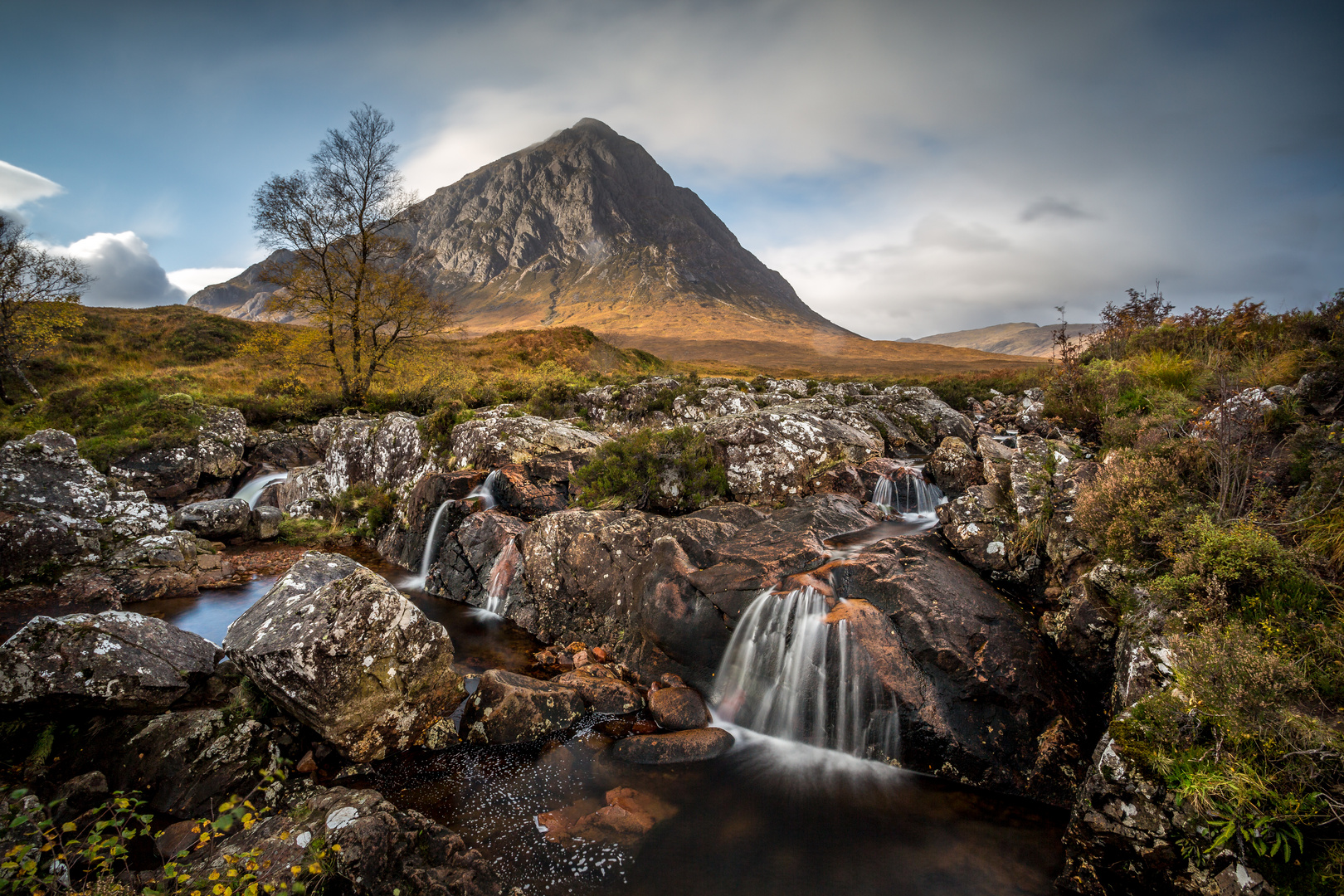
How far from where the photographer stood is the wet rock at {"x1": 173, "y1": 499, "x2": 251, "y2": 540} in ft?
45.1

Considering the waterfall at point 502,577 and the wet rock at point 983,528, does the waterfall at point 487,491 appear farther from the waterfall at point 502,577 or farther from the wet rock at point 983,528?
the wet rock at point 983,528

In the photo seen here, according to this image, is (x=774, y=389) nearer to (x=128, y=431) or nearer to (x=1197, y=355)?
(x=1197, y=355)

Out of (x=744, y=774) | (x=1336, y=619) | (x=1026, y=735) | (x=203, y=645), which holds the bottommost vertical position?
(x=744, y=774)

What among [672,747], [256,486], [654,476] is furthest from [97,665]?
[256,486]

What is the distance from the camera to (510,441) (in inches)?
545

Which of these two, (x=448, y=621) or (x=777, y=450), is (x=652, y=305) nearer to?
(x=777, y=450)

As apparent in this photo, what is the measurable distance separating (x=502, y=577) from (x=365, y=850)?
22.9ft

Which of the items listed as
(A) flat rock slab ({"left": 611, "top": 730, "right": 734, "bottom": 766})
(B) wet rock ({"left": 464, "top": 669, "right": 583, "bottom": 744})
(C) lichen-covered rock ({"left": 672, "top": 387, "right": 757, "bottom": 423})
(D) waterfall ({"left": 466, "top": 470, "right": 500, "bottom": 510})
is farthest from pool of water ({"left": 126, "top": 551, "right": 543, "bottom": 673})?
(C) lichen-covered rock ({"left": 672, "top": 387, "right": 757, "bottom": 423})

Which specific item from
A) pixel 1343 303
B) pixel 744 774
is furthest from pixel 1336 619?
pixel 1343 303

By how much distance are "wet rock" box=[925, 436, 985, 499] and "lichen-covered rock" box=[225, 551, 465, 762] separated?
12899mm

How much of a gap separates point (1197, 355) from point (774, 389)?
16976mm

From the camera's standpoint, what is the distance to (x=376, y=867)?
13.1 ft

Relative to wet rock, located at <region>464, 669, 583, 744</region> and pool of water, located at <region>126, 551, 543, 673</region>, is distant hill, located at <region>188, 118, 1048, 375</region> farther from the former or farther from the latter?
wet rock, located at <region>464, 669, 583, 744</region>

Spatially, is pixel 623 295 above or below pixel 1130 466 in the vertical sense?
above
